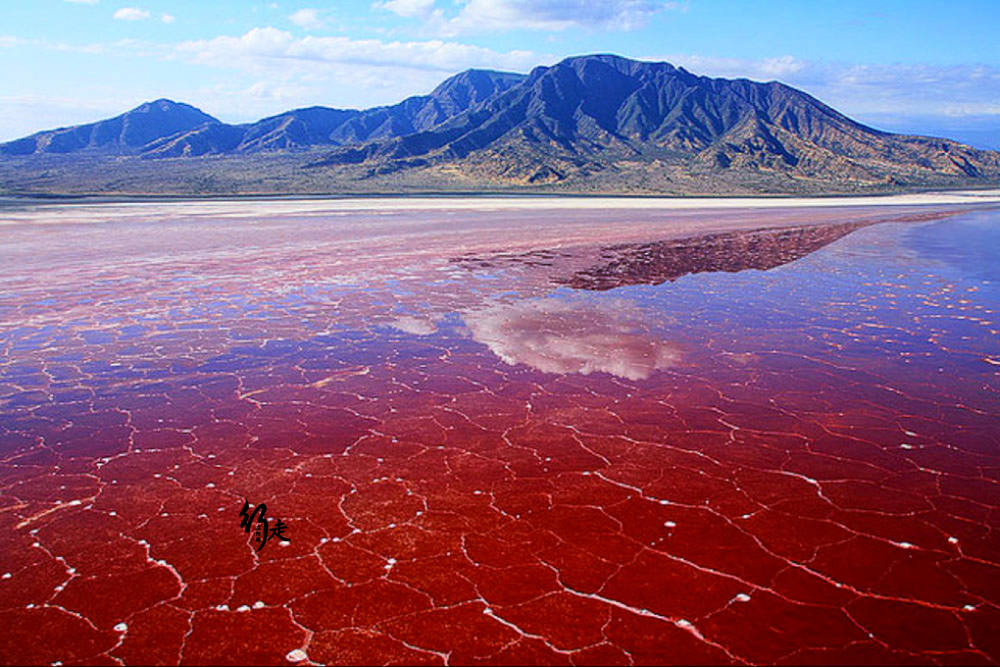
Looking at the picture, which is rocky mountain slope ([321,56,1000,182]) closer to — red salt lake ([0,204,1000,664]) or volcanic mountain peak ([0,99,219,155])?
red salt lake ([0,204,1000,664])

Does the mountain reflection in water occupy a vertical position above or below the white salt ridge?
above

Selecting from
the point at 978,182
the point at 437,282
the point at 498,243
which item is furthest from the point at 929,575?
the point at 978,182

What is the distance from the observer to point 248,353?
9328mm

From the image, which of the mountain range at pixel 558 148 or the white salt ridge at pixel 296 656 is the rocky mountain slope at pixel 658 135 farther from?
the white salt ridge at pixel 296 656

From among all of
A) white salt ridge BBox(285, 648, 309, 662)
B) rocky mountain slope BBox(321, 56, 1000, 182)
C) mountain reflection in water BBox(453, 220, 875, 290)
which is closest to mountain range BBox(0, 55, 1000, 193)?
rocky mountain slope BBox(321, 56, 1000, 182)

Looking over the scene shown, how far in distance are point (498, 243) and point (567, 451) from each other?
16.8m

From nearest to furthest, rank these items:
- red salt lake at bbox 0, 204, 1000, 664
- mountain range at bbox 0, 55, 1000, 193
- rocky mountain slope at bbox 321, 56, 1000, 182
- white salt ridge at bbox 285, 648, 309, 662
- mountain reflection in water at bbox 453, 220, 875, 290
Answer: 1. white salt ridge at bbox 285, 648, 309, 662
2. red salt lake at bbox 0, 204, 1000, 664
3. mountain reflection in water at bbox 453, 220, 875, 290
4. mountain range at bbox 0, 55, 1000, 193
5. rocky mountain slope at bbox 321, 56, 1000, 182

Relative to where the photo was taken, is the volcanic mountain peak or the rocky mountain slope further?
the volcanic mountain peak

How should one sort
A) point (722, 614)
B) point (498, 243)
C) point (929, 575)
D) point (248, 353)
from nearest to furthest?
point (722, 614) → point (929, 575) → point (248, 353) → point (498, 243)

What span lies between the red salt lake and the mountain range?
177 ft

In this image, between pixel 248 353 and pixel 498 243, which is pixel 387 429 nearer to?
pixel 248 353

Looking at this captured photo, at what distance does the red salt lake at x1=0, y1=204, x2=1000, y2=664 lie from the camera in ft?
12.5

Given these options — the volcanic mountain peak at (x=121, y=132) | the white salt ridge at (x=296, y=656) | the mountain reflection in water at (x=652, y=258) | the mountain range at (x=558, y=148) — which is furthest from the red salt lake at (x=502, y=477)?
the volcanic mountain peak at (x=121, y=132)

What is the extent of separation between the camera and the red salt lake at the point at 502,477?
12.5ft
